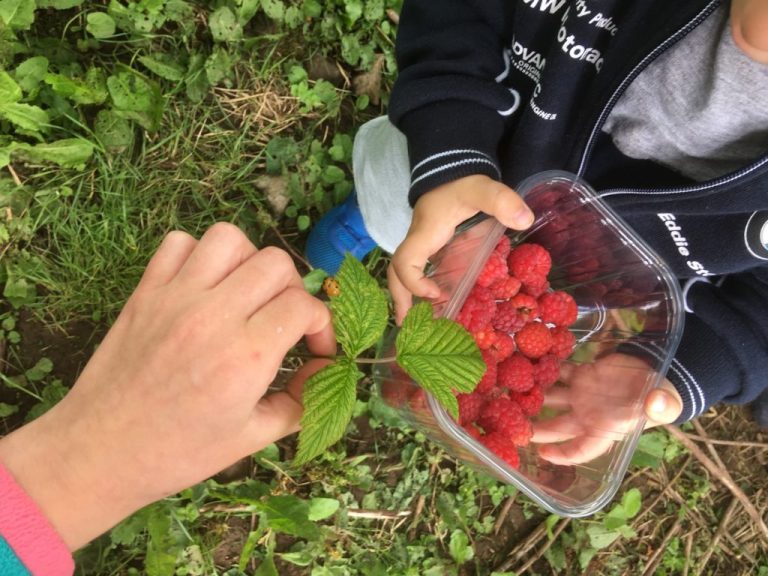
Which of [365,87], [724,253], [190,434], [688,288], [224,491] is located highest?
[190,434]

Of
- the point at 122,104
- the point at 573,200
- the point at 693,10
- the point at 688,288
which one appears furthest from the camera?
the point at 122,104

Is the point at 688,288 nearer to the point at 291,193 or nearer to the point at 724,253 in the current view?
the point at 724,253

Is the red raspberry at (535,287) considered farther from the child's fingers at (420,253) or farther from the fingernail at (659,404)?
the fingernail at (659,404)

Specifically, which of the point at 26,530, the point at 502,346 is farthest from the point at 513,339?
the point at 26,530

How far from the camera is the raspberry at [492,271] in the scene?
3.15ft

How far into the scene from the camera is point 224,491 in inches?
52.7

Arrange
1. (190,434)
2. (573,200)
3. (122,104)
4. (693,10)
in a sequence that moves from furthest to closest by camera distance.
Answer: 1. (122,104)
2. (573,200)
3. (693,10)
4. (190,434)

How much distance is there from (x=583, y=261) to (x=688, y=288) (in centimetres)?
31

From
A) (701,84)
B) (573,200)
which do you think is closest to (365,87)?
(573,200)

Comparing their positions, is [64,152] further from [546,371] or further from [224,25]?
[546,371]

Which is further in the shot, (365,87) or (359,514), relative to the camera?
(365,87)

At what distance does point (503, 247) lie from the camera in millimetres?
998

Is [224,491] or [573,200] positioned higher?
[573,200]

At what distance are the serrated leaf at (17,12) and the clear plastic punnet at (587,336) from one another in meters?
0.90
